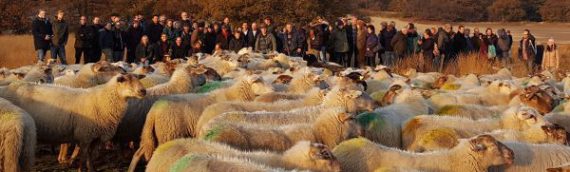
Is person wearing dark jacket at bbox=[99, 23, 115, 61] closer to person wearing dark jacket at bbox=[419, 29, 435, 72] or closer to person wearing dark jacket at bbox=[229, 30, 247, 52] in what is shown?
person wearing dark jacket at bbox=[229, 30, 247, 52]

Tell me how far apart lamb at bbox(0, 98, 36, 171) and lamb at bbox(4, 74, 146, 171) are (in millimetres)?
1313

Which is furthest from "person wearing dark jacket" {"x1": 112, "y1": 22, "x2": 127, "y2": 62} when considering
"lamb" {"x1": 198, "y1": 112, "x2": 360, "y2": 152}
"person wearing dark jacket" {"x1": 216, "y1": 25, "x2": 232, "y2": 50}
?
"lamb" {"x1": 198, "y1": 112, "x2": 360, "y2": 152}

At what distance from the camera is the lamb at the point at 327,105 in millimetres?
9109

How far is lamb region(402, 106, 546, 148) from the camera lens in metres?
8.70

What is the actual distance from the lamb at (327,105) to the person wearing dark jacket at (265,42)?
12026mm

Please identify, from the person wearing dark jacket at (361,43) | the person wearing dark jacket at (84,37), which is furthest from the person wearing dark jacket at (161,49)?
the person wearing dark jacket at (361,43)

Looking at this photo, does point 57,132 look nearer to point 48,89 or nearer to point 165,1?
point 48,89

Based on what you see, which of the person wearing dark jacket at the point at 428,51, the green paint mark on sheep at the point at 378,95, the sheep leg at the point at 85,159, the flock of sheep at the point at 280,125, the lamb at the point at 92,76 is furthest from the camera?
the person wearing dark jacket at the point at 428,51

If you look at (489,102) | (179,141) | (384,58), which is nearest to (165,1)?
(384,58)

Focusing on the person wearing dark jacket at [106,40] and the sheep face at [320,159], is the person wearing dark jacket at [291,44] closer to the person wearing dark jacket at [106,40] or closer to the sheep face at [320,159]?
the person wearing dark jacket at [106,40]

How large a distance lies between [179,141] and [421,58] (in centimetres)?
1562

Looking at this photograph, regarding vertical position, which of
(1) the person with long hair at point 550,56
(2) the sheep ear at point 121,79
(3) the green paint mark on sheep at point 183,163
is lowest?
(1) the person with long hair at point 550,56

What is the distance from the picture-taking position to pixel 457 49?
23266 millimetres

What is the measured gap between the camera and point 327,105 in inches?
363
